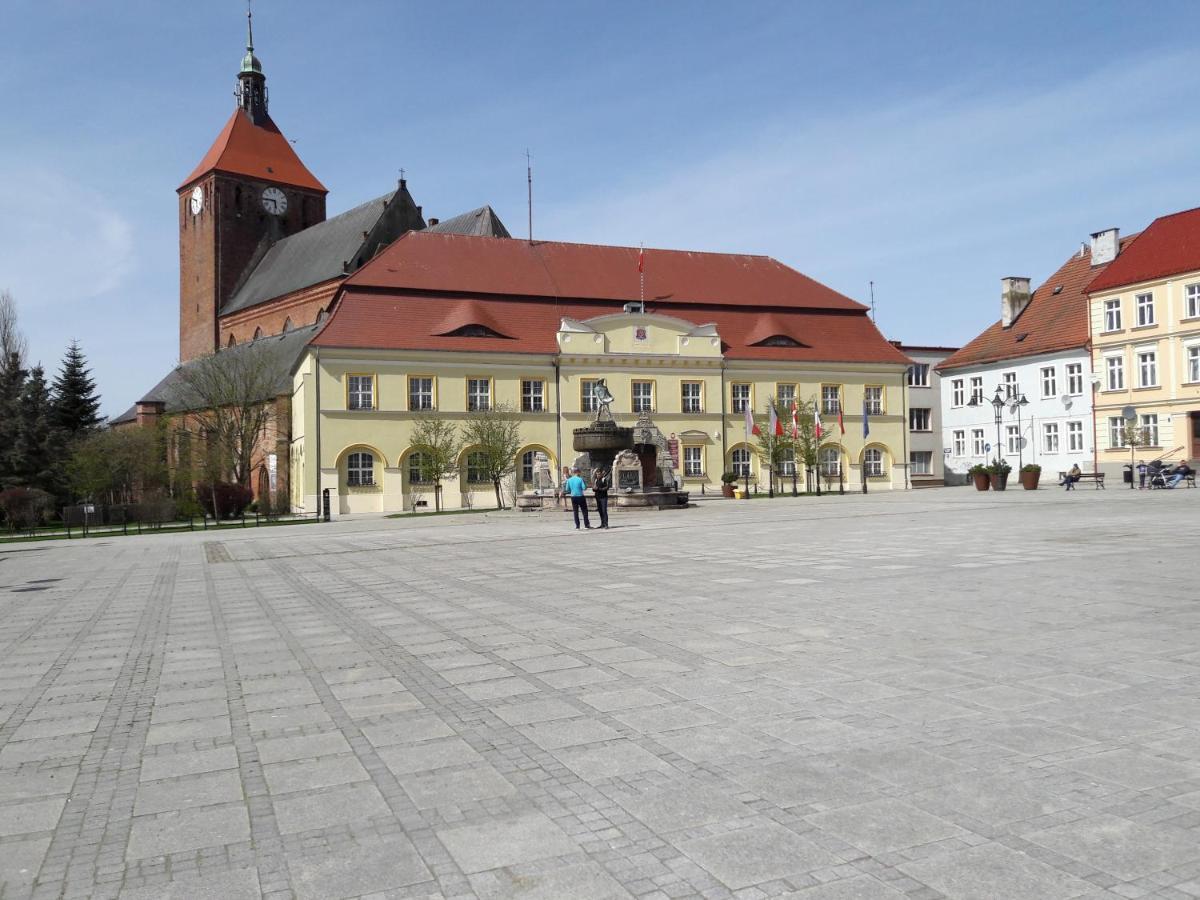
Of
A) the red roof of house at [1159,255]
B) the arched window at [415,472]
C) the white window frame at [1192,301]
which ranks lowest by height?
the arched window at [415,472]

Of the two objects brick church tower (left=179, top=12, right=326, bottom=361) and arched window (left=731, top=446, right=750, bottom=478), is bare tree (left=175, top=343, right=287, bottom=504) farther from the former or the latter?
arched window (left=731, top=446, right=750, bottom=478)

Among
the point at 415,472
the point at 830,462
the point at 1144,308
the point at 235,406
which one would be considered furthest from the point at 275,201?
the point at 1144,308

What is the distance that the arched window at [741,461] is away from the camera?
5012 centimetres

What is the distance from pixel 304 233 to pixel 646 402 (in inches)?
1261

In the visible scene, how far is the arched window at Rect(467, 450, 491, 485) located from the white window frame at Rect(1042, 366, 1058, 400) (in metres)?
30.2

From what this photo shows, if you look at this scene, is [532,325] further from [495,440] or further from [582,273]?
[495,440]

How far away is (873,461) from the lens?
171 ft

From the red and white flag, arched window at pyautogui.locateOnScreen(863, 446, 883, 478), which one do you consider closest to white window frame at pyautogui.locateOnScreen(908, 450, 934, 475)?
arched window at pyautogui.locateOnScreen(863, 446, 883, 478)

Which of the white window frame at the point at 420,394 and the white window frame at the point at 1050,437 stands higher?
the white window frame at the point at 420,394

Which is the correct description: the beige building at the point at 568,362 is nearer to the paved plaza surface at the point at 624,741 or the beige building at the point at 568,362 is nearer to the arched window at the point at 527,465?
the arched window at the point at 527,465

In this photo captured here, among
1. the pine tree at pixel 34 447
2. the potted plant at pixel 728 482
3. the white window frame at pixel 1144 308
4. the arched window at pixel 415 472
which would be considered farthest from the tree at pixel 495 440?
the white window frame at pixel 1144 308

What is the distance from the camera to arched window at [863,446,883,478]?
51750 mm

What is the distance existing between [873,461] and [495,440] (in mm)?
22052

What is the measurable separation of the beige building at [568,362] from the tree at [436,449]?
640 mm
